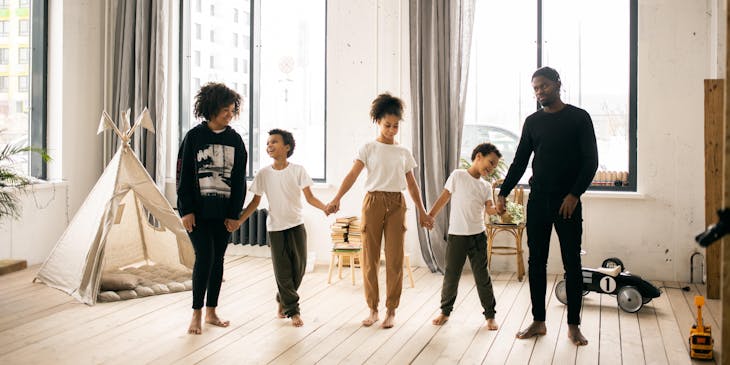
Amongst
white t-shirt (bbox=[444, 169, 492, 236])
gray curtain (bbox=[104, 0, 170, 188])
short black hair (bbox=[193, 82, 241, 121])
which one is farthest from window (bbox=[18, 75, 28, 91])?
white t-shirt (bbox=[444, 169, 492, 236])

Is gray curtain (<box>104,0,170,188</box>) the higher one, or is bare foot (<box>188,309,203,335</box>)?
gray curtain (<box>104,0,170,188</box>)

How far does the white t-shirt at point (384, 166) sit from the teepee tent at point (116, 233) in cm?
170

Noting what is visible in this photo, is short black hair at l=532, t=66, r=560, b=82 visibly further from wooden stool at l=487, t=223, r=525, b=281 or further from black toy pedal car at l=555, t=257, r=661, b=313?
wooden stool at l=487, t=223, r=525, b=281

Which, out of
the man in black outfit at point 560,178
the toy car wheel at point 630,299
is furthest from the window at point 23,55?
the toy car wheel at point 630,299

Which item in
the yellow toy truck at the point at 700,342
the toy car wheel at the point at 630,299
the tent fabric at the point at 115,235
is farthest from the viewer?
the tent fabric at the point at 115,235

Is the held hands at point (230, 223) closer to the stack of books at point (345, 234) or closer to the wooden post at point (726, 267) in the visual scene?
the stack of books at point (345, 234)

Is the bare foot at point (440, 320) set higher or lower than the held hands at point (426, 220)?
lower

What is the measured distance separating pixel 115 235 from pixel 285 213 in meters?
2.11

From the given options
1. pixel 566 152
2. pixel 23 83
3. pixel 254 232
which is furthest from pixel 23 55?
pixel 566 152

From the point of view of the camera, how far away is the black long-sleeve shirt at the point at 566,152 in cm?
337

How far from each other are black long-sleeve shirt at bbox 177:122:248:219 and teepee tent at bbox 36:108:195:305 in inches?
47.4

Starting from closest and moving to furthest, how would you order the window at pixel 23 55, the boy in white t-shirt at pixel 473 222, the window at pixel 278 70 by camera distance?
the boy in white t-shirt at pixel 473 222 < the window at pixel 23 55 < the window at pixel 278 70

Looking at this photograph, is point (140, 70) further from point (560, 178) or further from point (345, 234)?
point (560, 178)

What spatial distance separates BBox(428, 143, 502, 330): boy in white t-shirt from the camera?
12.1 feet
